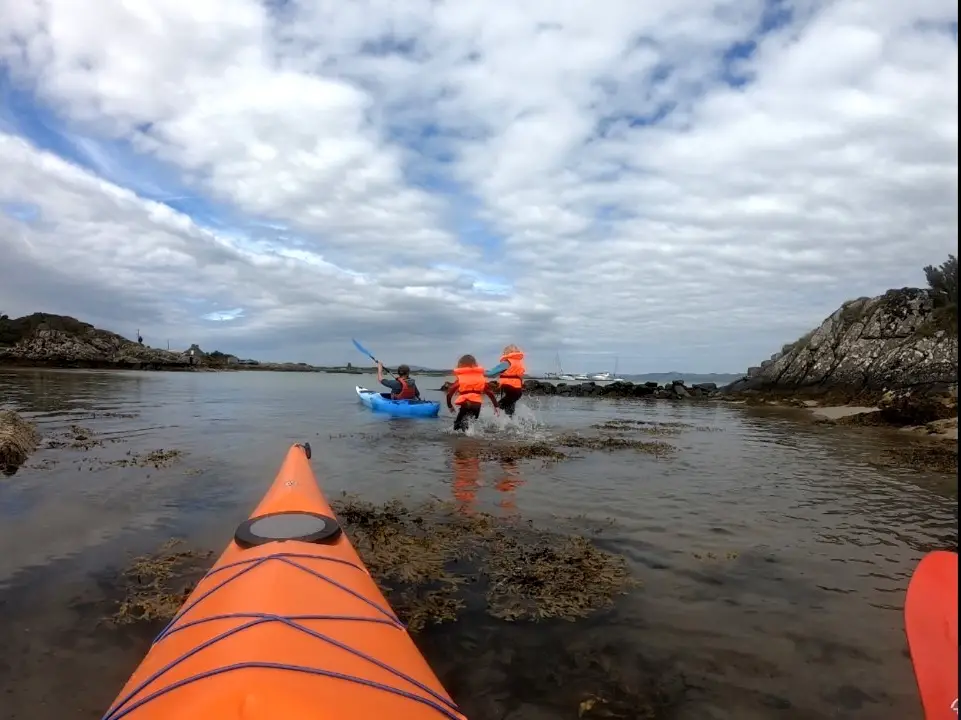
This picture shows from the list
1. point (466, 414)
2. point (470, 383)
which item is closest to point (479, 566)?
point (470, 383)

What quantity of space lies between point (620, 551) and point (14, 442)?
41.2 ft

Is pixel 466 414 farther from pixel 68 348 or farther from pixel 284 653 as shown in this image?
pixel 68 348

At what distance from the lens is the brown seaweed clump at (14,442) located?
11047mm

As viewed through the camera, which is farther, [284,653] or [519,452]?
[519,452]

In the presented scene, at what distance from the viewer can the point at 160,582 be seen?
5.73m

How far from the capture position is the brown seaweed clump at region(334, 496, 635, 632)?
17.6 feet

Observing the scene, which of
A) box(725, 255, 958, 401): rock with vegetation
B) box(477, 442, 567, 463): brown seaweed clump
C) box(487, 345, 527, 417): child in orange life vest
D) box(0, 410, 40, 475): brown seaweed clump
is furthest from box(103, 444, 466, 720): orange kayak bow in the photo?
box(725, 255, 958, 401): rock with vegetation

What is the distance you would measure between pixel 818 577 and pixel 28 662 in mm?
7493

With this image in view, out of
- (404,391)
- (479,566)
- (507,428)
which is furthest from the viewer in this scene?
(404,391)

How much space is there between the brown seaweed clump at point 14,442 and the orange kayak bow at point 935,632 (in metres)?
13.5

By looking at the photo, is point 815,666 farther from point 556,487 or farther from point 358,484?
point 358,484

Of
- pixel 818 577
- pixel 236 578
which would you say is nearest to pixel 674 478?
pixel 818 577

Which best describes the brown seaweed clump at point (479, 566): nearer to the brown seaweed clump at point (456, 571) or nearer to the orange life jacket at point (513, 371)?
the brown seaweed clump at point (456, 571)

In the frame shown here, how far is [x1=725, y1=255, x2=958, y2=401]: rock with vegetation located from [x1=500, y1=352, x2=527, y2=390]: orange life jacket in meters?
19.2
